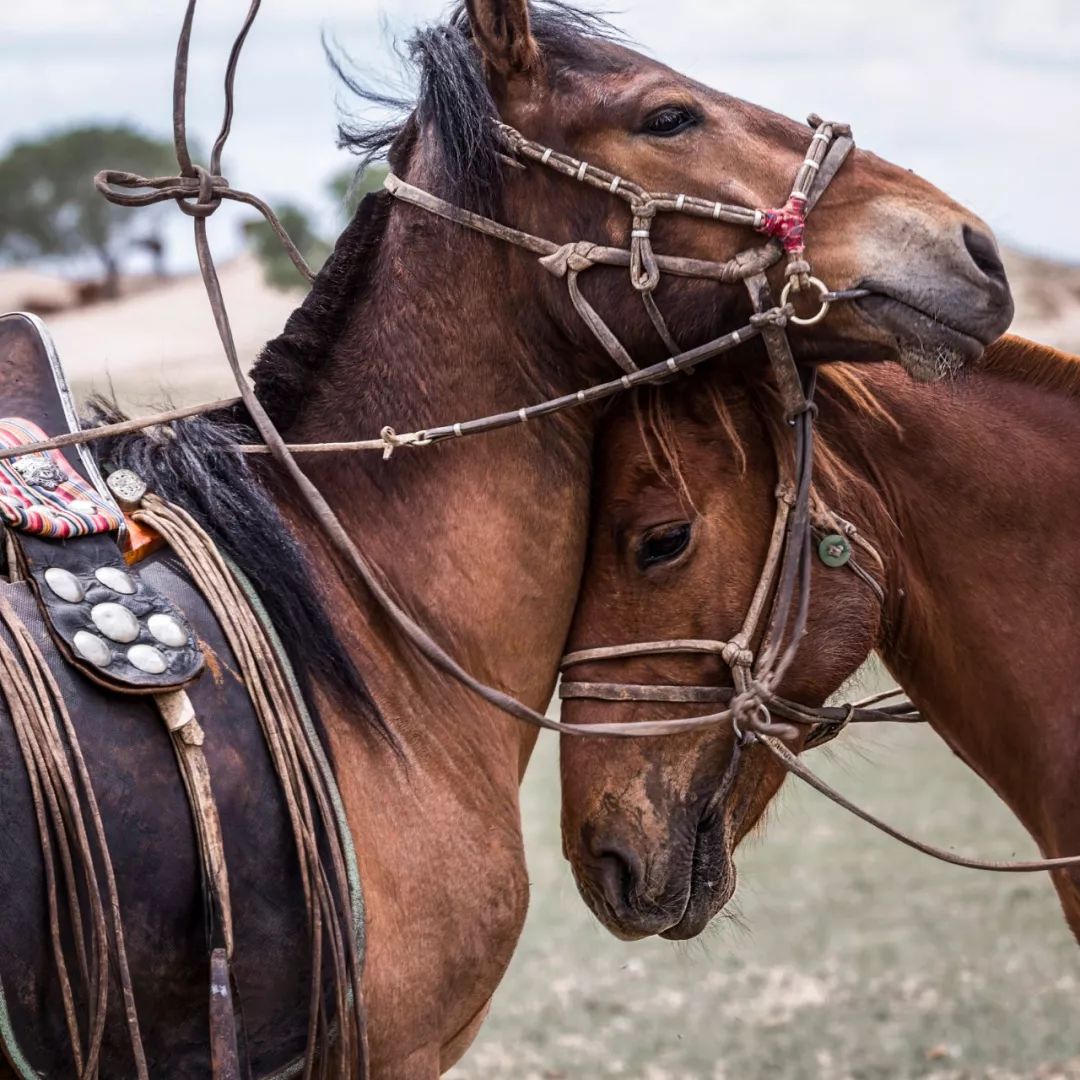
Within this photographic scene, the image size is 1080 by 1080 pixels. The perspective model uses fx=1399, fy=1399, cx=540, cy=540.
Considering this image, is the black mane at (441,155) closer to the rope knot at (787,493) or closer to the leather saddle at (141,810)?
the leather saddle at (141,810)

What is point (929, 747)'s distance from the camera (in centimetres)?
1280

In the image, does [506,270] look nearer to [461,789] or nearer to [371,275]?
[371,275]

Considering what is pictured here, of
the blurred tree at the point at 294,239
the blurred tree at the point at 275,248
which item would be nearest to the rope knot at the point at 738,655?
the blurred tree at the point at 294,239

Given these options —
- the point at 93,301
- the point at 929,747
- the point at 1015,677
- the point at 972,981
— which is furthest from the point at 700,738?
the point at 93,301

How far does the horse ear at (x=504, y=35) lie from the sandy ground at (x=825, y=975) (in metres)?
1.86

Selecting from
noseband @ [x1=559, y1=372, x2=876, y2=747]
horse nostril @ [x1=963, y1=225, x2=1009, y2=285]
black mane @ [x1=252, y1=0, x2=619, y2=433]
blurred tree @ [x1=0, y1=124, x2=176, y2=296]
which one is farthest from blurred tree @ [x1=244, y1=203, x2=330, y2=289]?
horse nostril @ [x1=963, y1=225, x2=1009, y2=285]

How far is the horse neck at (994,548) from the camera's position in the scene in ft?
10.8

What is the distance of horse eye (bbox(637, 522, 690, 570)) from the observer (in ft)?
10.1

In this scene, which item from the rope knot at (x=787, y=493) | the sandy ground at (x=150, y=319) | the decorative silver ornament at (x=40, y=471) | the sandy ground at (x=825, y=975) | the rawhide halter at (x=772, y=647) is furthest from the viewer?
the sandy ground at (x=150, y=319)

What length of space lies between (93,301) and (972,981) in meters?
37.7

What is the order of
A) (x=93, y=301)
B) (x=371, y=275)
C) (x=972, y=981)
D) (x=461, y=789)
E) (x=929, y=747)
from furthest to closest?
1. (x=93, y=301)
2. (x=929, y=747)
3. (x=972, y=981)
4. (x=371, y=275)
5. (x=461, y=789)

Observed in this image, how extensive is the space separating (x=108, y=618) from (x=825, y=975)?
18.4 feet

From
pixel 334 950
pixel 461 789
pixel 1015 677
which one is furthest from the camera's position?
pixel 1015 677

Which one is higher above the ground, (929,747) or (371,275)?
(929,747)
